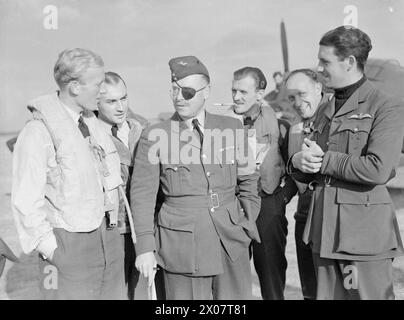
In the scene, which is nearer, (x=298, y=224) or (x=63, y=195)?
(x=63, y=195)

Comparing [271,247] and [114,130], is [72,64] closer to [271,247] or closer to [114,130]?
[114,130]

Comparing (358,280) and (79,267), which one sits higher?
(79,267)

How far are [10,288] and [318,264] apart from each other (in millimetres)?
3627

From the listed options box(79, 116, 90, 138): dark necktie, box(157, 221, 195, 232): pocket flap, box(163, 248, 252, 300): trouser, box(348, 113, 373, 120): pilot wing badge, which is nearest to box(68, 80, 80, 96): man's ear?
box(79, 116, 90, 138): dark necktie

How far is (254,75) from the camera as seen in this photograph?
4.25m

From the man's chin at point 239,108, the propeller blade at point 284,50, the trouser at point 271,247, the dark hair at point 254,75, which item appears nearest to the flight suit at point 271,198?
the trouser at point 271,247

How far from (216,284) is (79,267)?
0.81 meters

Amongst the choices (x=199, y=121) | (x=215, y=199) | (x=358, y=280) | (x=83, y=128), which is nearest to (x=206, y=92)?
(x=199, y=121)

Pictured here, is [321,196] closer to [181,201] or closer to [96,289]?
[181,201]

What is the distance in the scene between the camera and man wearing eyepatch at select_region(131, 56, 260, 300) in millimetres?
3104

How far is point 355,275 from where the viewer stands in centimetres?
295

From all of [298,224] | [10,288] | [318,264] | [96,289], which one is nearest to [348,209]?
[318,264]

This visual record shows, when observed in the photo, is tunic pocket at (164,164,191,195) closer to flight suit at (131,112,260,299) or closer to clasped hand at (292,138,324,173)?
flight suit at (131,112,260,299)

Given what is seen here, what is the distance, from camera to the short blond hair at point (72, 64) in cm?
287
